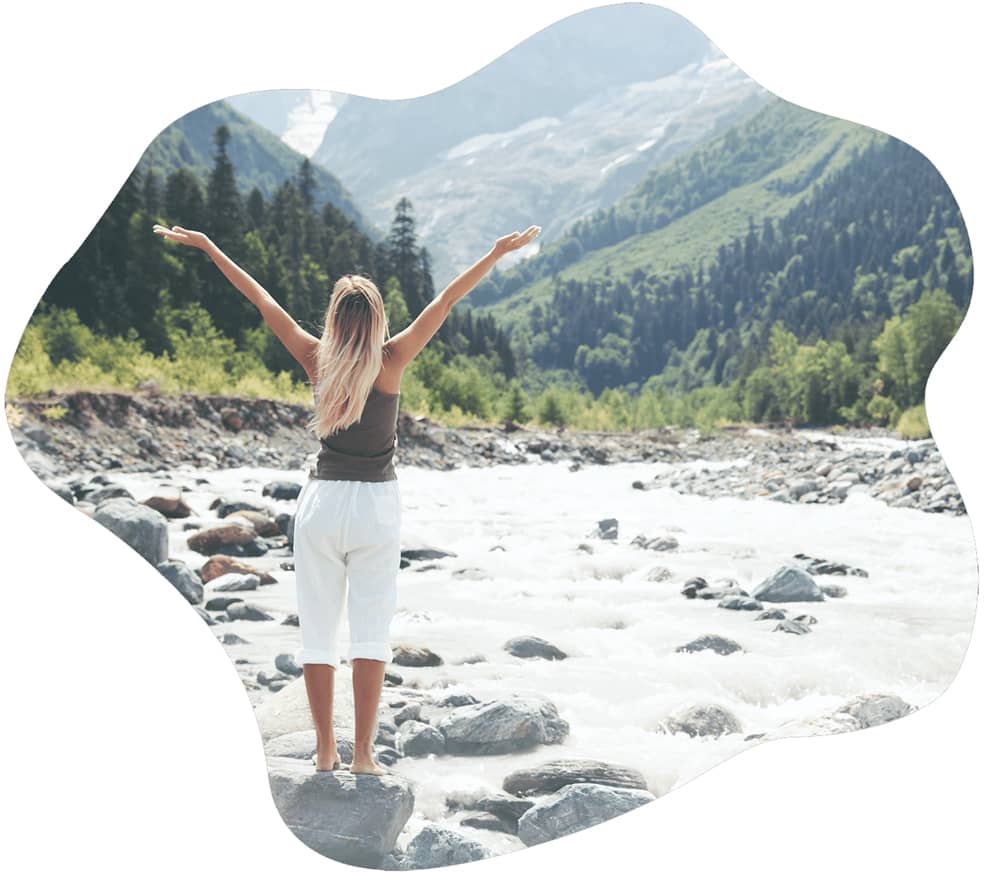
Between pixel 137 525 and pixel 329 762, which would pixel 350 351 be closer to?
pixel 329 762

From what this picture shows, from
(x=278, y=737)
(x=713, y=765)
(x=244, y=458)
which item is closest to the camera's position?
(x=278, y=737)

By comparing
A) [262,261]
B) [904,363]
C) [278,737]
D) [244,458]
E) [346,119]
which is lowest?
[278,737]

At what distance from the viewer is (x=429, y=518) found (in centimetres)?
807

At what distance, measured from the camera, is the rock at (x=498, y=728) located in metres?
5.12

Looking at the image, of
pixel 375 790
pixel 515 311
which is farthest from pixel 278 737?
pixel 515 311

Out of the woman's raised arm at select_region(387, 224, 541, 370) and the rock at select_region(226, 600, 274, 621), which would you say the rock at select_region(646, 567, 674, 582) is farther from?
the woman's raised arm at select_region(387, 224, 541, 370)

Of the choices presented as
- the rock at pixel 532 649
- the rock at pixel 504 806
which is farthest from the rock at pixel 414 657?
the rock at pixel 504 806

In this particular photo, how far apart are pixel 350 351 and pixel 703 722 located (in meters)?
2.72

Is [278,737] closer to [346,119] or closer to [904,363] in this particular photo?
[346,119]

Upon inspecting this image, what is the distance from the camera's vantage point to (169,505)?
6.46 meters

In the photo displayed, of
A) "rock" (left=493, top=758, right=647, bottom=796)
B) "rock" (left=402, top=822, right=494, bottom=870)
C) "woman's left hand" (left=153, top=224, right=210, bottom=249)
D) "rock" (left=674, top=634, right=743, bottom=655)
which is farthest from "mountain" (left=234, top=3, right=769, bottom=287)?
"rock" (left=402, top=822, right=494, bottom=870)

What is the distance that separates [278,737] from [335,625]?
1015 mm

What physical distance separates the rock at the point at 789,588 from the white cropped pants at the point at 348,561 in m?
3.62

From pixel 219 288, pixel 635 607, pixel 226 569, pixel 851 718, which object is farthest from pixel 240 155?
pixel 851 718
